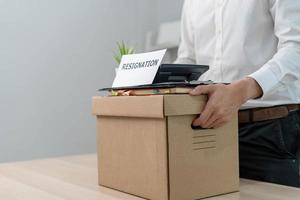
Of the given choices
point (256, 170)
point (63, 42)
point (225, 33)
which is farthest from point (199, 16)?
point (63, 42)

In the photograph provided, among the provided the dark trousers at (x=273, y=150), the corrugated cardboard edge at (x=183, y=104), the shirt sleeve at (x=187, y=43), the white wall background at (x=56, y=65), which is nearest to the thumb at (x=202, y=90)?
the corrugated cardboard edge at (x=183, y=104)

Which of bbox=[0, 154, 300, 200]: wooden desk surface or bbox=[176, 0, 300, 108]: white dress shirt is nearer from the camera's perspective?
bbox=[0, 154, 300, 200]: wooden desk surface

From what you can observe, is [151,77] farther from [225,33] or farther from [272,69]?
[225,33]

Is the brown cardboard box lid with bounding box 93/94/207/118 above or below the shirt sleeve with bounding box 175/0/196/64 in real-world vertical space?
below

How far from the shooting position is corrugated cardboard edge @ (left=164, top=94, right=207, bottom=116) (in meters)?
0.83

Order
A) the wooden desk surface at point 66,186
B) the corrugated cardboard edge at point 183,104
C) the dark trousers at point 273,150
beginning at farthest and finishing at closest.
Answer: the dark trousers at point 273,150 < the wooden desk surface at point 66,186 < the corrugated cardboard edge at point 183,104

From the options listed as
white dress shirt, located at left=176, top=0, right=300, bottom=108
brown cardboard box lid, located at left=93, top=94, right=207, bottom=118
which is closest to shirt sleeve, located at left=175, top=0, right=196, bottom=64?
white dress shirt, located at left=176, top=0, right=300, bottom=108

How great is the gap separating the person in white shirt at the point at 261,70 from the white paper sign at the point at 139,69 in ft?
0.67

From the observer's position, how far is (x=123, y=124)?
0.97 metres

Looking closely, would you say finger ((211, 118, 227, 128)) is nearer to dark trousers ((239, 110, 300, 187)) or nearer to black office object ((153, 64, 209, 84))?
black office object ((153, 64, 209, 84))

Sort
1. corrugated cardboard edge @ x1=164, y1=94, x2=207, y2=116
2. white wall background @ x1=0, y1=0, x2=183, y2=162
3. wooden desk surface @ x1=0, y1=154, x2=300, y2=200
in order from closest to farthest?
1. corrugated cardboard edge @ x1=164, y1=94, x2=207, y2=116
2. wooden desk surface @ x1=0, y1=154, x2=300, y2=200
3. white wall background @ x1=0, y1=0, x2=183, y2=162

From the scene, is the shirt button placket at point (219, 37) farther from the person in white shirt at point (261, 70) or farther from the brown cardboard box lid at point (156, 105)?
the brown cardboard box lid at point (156, 105)

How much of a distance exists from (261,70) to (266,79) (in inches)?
1.1

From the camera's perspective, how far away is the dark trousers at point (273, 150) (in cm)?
117
